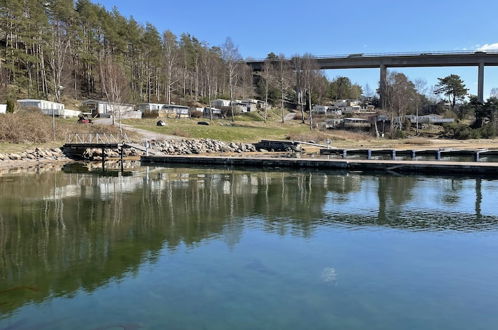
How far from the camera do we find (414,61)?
3812 inches

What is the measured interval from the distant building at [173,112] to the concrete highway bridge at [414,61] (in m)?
40.2

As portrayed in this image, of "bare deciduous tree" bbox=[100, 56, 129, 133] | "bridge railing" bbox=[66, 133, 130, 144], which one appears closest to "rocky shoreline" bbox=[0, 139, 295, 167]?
"bridge railing" bbox=[66, 133, 130, 144]

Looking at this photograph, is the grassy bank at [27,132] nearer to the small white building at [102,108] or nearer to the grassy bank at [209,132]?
the grassy bank at [209,132]

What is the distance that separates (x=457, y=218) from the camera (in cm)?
1672

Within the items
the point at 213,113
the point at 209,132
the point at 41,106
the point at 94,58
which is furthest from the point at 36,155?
the point at 213,113

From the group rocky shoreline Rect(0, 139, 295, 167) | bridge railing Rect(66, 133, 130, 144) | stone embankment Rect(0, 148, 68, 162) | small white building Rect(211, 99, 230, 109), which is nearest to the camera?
stone embankment Rect(0, 148, 68, 162)

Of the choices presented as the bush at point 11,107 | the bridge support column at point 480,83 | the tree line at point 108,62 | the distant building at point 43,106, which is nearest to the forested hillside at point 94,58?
the tree line at point 108,62

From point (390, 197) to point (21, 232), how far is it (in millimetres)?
15471

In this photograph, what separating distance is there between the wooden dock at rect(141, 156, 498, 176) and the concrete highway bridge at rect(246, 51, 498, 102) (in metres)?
65.6

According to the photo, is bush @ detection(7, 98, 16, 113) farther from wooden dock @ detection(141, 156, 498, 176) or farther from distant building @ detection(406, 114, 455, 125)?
distant building @ detection(406, 114, 455, 125)

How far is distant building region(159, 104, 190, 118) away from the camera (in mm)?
76938

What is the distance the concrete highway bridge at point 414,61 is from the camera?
92500 millimetres

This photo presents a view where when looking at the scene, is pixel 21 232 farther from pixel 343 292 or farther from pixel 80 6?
pixel 80 6

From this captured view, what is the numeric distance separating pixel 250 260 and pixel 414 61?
95.2 metres
